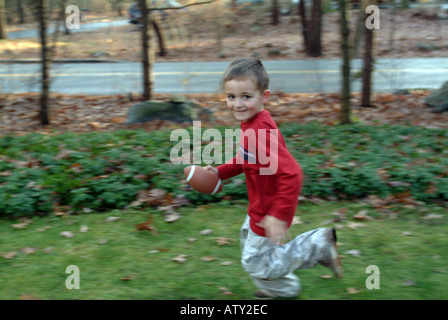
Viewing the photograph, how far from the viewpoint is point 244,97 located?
303 centimetres

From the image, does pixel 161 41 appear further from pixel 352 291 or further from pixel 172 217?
pixel 352 291

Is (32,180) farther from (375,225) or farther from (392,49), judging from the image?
(392,49)

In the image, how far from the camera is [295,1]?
24.1 meters

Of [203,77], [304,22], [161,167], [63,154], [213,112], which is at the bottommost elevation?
[161,167]

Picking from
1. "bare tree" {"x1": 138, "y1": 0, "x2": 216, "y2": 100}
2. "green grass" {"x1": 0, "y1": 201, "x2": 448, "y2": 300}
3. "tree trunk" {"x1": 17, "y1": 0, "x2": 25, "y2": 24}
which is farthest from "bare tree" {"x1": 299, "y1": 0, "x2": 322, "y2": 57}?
"green grass" {"x1": 0, "y1": 201, "x2": 448, "y2": 300}

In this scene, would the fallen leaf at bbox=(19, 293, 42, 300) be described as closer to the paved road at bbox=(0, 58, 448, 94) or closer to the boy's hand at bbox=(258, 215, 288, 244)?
the boy's hand at bbox=(258, 215, 288, 244)

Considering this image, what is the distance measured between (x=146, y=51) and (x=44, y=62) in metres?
1.84

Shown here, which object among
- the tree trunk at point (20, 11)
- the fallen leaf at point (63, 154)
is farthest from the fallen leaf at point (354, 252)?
the tree trunk at point (20, 11)

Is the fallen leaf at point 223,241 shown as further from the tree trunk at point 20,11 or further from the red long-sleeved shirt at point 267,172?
the tree trunk at point 20,11

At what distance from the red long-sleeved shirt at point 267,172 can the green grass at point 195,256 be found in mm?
833

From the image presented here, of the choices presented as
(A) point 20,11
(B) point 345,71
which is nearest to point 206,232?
(B) point 345,71

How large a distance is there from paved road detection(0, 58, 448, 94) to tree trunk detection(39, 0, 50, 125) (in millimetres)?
193

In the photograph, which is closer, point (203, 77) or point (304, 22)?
point (203, 77)

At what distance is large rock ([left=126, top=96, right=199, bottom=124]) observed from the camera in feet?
28.4
